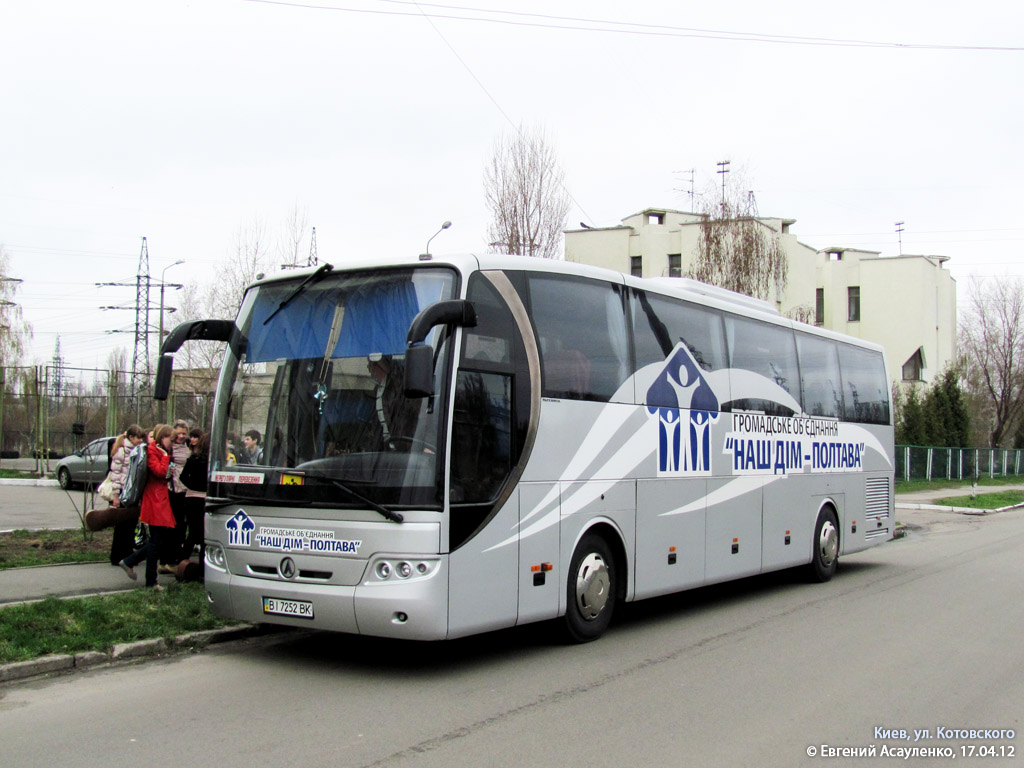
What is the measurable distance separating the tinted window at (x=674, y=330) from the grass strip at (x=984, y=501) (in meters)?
23.7

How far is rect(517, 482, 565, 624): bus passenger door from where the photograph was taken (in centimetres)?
821

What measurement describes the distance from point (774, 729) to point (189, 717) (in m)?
3.81

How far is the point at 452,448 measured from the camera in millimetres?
7531

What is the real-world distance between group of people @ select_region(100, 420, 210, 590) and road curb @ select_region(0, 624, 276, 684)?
67.6 inches

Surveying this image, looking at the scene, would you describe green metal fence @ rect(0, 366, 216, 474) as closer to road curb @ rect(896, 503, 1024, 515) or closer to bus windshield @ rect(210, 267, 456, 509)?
bus windshield @ rect(210, 267, 456, 509)

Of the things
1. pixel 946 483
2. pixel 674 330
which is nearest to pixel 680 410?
pixel 674 330

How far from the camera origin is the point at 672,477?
1051 cm

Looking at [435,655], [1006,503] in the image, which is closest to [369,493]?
[435,655]

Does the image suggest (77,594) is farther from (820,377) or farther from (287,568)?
(820,377)

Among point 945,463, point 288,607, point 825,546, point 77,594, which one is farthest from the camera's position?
point 945,463

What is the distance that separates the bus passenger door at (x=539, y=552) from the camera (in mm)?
8211

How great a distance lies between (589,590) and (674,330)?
10.5 feet

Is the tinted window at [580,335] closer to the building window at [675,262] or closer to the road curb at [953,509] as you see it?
the road curb at [953,509]

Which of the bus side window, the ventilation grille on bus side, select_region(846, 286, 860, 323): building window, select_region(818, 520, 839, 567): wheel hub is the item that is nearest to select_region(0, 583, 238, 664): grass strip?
the bus side window
